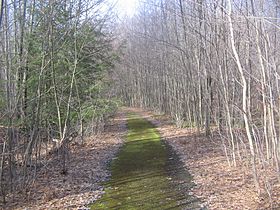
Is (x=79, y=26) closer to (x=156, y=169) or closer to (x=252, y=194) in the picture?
(x=156, y=169)

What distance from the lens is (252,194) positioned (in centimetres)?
662

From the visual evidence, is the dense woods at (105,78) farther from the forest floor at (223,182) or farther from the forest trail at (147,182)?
the forest trail at (147,182)

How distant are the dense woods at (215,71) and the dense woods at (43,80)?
280 cm

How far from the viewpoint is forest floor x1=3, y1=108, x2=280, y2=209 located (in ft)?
21.4

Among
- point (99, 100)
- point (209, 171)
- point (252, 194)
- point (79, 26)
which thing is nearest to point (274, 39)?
point (209, 171)

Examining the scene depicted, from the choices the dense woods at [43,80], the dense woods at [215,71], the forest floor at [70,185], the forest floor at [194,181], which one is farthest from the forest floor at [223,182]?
the dense woods at [43,80]

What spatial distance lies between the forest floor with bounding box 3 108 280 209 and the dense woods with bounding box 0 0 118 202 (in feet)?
1.19

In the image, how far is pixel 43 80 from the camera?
325 inches

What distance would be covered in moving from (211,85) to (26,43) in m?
7.47

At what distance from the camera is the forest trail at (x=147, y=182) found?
666 centimetres

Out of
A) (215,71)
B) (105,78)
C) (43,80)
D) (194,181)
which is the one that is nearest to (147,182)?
(194,181)

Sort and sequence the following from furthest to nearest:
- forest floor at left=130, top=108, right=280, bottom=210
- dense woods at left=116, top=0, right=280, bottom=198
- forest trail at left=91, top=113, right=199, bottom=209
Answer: forest trail at left=91, top=113, right=199, bottom=209, dense woods at left=116, top=0, right=280, bottom=198, forest floor at left=130, top=108, right=280, bottom=210

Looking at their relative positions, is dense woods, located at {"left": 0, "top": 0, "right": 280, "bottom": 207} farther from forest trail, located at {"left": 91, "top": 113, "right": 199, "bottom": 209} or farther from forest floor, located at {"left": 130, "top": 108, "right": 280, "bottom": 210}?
forest trail, located at {"left": 91, "top": 113, "right": 199, "bottom": 209}

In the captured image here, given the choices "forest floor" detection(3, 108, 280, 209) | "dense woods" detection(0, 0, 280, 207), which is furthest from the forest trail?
"dense woods" detection(0, 0, 280, 207)
